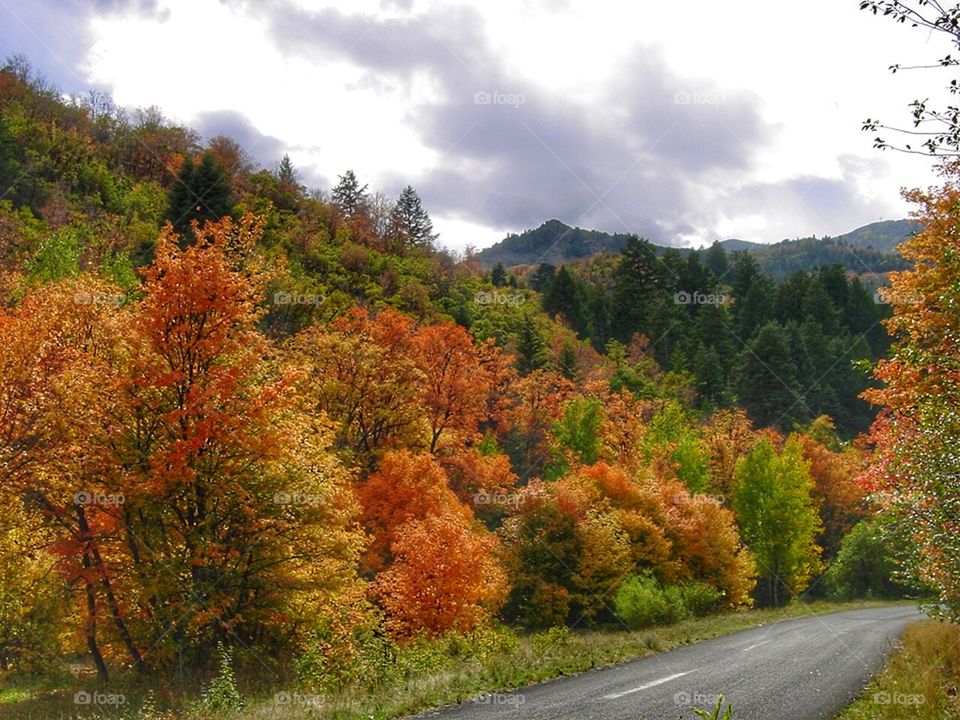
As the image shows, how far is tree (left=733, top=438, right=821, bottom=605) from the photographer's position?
47469 mm

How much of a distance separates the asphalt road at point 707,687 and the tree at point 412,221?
90.8 meters

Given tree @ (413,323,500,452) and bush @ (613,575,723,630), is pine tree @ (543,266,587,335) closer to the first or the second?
tree @ (413,323,500,452)

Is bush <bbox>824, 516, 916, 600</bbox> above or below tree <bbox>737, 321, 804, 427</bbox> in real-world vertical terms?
below

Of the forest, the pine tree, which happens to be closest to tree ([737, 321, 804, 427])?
the forest

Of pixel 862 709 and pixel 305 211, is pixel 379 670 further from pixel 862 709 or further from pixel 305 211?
pixel 305 211

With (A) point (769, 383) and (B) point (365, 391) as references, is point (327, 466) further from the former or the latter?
(A) point (769, 383)

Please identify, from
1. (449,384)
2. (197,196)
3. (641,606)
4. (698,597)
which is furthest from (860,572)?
(197,196)

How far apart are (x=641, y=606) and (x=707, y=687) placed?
17466 mm

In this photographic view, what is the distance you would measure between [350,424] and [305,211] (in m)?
58.4

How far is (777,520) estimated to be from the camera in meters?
47.8

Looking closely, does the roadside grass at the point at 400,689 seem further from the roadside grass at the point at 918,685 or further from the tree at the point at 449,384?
the tree at the point at 449,384

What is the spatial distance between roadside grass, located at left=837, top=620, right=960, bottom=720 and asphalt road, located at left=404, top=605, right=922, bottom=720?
0.35m

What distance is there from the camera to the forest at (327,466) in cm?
1811

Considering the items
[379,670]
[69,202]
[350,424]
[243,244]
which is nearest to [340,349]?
[350,424]
